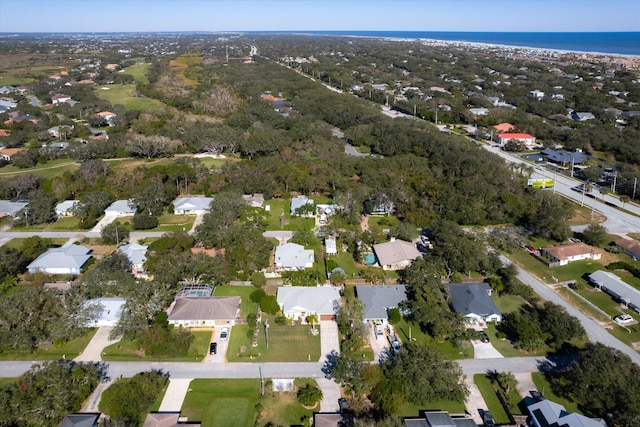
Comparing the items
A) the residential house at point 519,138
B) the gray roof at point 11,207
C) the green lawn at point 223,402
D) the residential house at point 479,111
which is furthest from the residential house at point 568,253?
the residential house at point 479,111

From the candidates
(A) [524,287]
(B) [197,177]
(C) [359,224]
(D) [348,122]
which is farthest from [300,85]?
(A) [524,287]

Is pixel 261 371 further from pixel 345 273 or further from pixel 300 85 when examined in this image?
pixel 300 85

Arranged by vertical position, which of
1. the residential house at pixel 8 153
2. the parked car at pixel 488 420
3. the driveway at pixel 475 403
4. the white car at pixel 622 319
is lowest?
the driveway at pixel 475 403

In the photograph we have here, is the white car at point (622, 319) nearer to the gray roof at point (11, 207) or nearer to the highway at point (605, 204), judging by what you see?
the highway at point (605, 204)

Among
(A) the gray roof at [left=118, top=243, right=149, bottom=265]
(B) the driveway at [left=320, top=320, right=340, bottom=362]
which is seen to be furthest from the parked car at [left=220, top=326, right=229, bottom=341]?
(A) the gray roof at [left=118, top=243, right=149, bottom=265]

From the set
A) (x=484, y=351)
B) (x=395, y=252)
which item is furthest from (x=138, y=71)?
(x=484, y=351)

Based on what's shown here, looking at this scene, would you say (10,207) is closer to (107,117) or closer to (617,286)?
(107,117)

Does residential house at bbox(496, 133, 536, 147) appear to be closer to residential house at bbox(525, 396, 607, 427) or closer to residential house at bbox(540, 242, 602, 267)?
residential house at bbox(540, 242, 602, 267)
